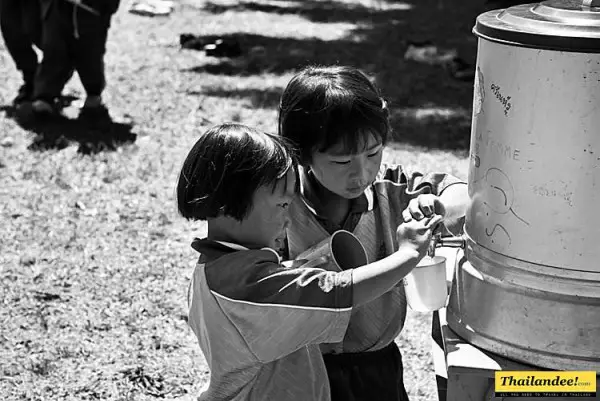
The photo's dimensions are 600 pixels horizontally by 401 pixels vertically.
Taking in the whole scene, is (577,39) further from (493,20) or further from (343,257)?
(343,257)

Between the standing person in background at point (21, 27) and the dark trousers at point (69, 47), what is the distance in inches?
8.7

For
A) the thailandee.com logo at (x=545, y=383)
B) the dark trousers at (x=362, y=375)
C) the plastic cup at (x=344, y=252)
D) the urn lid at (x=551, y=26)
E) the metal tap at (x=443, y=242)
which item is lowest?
the dark trousers at (x=362, y=375)

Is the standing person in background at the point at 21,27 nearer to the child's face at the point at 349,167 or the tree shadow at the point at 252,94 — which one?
the tree shadow at the point at 252,94

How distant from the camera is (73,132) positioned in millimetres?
6410

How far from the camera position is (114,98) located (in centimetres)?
736

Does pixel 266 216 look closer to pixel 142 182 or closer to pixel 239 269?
pixel 239 269

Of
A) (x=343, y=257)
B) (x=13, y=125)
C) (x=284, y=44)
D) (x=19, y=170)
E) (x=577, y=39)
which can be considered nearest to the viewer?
(x=577, y=39)

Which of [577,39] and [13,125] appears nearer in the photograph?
[577,39]

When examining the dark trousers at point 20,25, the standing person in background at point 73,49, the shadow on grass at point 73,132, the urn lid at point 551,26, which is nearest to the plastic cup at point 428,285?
the urn lid at point 551,26

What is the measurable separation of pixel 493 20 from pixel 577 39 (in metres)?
0.23

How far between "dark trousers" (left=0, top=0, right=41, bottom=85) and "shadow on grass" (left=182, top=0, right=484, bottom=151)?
160 cm

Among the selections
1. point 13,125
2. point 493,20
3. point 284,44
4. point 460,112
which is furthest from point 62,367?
point 284,44

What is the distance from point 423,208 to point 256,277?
466mm

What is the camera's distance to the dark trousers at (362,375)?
2.25 metres
